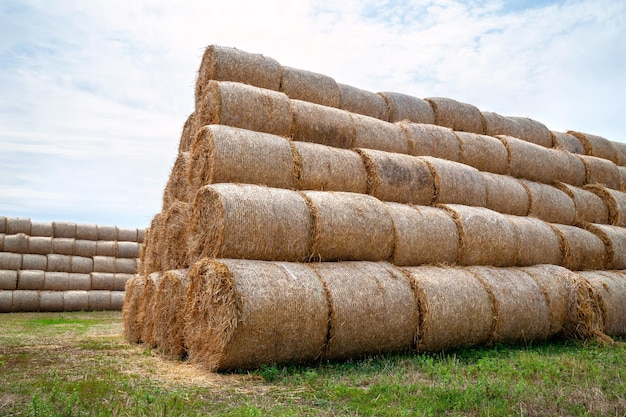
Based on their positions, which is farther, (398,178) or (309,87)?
(309,87)

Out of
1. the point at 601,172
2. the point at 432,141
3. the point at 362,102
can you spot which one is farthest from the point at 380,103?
the point at 601,172

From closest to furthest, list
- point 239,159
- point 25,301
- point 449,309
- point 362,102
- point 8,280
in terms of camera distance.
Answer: point 449,309 < point 239,159 < point 362,102 < point 25,301 < point 8,280

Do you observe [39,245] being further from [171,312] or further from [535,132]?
[535,132]

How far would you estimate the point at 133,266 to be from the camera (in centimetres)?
1574

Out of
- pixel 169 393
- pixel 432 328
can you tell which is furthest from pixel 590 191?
pixel 169 393

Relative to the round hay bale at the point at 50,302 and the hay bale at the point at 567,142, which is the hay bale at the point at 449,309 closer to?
the hay bale at the point at 567,142

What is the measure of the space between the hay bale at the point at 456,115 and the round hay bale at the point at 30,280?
10791mm

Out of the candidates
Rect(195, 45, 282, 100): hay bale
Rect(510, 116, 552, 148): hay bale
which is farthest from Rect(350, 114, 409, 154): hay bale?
Rect(510, 116, 552, 148): hay bale

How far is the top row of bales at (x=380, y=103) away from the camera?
26.9ft

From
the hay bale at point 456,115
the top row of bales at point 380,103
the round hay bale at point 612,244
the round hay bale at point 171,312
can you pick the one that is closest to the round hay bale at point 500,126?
the top row of bales at point 380,103

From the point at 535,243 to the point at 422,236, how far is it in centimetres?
243

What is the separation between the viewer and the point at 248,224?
18.9ft

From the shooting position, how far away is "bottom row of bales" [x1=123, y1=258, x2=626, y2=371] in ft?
17.1

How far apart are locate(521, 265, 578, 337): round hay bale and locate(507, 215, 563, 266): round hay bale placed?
260 mm
